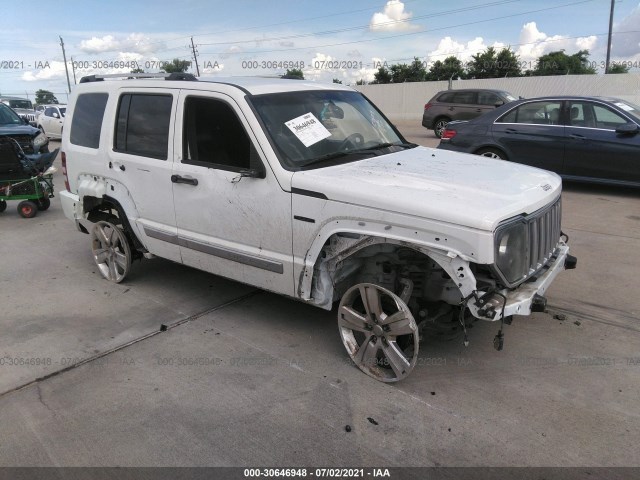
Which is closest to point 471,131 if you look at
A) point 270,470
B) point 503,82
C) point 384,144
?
point 384,144

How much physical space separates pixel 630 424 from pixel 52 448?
3266 mm

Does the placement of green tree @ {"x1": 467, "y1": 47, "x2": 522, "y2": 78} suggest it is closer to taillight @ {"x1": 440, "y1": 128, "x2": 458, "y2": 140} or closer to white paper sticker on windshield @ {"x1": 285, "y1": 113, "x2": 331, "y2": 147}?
taillight @ {"x1": 440, "y1": 128, "x2": 458, "y2": 140}

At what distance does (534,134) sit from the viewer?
8.62m

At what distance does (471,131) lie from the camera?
30.3 feet

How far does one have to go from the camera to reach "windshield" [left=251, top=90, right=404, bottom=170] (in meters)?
3.75

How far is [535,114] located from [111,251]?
713 centimetres

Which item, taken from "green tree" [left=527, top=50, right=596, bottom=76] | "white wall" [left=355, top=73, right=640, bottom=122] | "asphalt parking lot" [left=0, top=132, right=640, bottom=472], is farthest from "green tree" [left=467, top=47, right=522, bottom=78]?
"asphalt parking lot" [left=0, top=132, right=640, bottom=472]

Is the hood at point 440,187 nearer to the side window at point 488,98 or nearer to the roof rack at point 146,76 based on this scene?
the roof rack at point 146,76

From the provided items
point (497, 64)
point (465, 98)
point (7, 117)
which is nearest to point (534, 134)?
point (465, 98)

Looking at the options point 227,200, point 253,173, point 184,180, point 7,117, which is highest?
point 7,117

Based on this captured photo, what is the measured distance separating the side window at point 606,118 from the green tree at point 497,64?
42.4m

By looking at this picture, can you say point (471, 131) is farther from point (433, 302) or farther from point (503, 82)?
point (503, 82)

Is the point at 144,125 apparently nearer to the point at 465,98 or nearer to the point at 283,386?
the point at 283,386

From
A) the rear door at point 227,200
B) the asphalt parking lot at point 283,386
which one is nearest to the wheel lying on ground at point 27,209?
the asphalt parking lot at point 283,386
